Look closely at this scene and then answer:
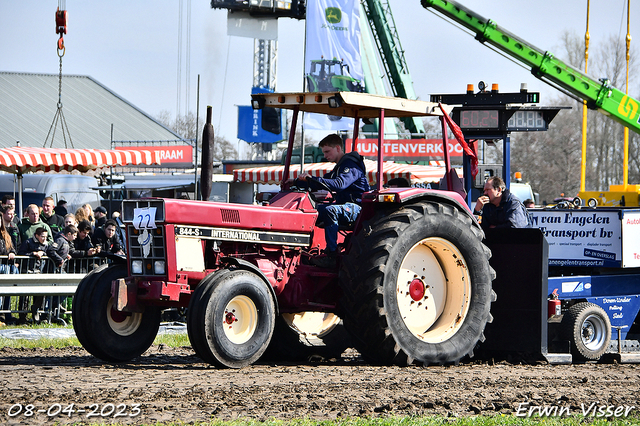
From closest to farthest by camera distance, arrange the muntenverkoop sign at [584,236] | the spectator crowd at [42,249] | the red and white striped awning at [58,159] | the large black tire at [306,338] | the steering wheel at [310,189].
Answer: the steering wheel at [310,189]
the large black tire at [306,338]
the muntenverkoop sign at [584,236]
the spectator crowd at [42,249]
the red and white striped awning at [58,159]

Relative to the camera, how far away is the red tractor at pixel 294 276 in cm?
728

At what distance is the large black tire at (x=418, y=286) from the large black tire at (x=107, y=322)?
1.85 metres

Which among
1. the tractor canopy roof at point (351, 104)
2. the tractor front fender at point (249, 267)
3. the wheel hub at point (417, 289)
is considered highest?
the tractor canopy roof at point (351, 104)

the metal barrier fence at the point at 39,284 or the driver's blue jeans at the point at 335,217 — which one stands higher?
the driver's blue jeans at the point at 335,217

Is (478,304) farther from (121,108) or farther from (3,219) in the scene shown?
(121,108)

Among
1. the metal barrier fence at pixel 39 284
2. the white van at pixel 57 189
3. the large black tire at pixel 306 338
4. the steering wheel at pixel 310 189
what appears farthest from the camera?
the white van at pixel 57 189

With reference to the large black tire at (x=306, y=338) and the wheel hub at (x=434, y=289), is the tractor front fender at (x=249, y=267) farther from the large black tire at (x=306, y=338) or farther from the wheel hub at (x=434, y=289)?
the wheel hub at (x=434, y=289)

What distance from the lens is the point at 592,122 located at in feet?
177

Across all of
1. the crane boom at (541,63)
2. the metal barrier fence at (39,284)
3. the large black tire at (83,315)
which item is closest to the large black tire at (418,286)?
the large black tire at (83,315)

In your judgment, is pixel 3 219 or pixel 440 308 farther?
pixel 3 219

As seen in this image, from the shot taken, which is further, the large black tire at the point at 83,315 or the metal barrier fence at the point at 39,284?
the metal barrier fence at the point at 39,284

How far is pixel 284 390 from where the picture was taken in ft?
20.1

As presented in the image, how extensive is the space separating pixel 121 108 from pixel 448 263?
1528 inches

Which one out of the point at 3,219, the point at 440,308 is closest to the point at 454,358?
the point at 440,308
